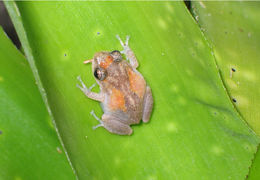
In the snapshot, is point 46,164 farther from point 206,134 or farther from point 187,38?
point 187,38

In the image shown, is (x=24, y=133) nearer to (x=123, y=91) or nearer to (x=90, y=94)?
(x=90, y=94)

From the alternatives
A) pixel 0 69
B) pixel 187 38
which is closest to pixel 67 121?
pixel 0 69

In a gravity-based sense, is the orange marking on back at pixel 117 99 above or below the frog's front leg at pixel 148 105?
below

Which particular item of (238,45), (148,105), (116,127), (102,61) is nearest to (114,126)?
(116,127)

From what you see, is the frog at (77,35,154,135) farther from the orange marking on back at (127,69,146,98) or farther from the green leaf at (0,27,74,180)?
the green leaf at (0,27,74,180)

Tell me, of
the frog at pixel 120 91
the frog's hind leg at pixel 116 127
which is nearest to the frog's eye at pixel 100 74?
the frog at pixel 120 91

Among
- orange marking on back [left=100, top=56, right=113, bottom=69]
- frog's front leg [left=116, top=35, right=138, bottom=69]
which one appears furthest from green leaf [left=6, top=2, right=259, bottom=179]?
orange marking on back [left=100, top=56, right=113, bottom=69]

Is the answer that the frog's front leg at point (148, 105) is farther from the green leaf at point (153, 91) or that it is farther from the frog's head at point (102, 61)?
the frog's head at point (102, 61)
